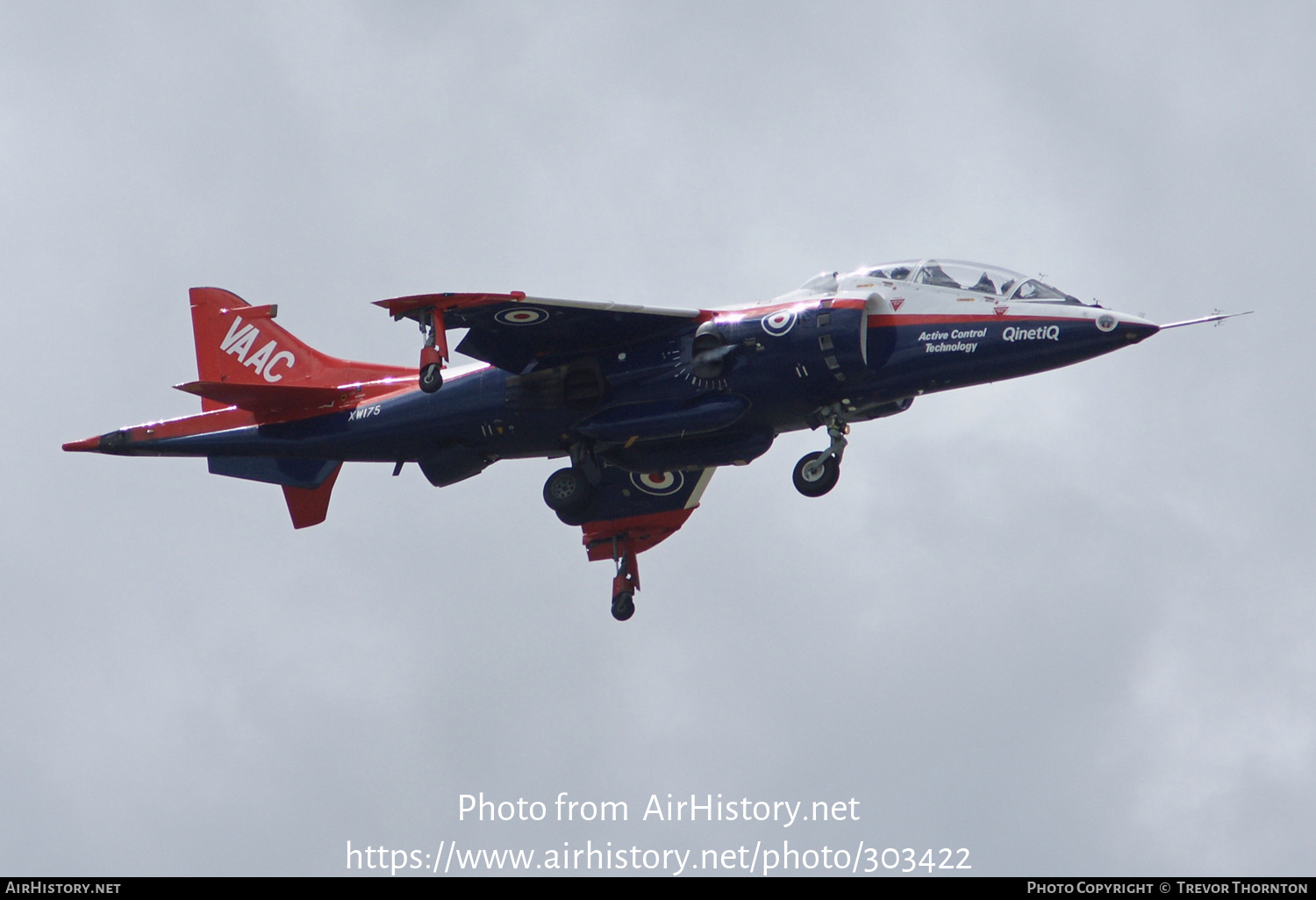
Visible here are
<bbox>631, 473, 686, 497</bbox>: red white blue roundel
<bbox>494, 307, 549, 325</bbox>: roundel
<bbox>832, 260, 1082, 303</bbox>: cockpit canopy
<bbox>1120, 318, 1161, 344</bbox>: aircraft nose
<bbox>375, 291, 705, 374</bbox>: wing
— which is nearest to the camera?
<bbox>1120, 318, 1161, 344</bbox>: aircraft nose

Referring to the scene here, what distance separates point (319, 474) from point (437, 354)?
7.24m

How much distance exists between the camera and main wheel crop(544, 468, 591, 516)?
38812mm

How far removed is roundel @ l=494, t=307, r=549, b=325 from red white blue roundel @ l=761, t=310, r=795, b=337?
4354mm

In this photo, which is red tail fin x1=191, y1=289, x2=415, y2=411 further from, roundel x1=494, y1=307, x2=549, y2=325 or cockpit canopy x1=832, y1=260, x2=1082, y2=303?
cockpit canopy x1=832, y1=260, x2=1082, y2=303

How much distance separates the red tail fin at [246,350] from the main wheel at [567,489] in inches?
231

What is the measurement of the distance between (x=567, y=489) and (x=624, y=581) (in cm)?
484

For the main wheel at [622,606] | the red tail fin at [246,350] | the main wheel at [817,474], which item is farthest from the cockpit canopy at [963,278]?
the red tail fin at [246,350]

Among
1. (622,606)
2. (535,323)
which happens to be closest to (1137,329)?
(535,323)

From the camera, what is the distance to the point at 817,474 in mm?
36094

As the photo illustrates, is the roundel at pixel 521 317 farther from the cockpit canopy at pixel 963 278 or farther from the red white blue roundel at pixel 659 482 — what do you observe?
the red white blue roundel at pixel 659 482

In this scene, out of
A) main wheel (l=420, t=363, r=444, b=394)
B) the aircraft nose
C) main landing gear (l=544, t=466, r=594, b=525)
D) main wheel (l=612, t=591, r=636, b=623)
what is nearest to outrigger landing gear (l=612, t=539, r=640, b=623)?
main wheel (l=612, t=591, r=636, b=623)

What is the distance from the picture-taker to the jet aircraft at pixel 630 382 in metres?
35.4

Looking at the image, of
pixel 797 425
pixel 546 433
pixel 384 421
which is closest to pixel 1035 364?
pixel 797 425

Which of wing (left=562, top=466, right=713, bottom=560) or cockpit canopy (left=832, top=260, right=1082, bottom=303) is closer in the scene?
cockpit canopy (left=832, top=260, right=1082, bottom=303)
